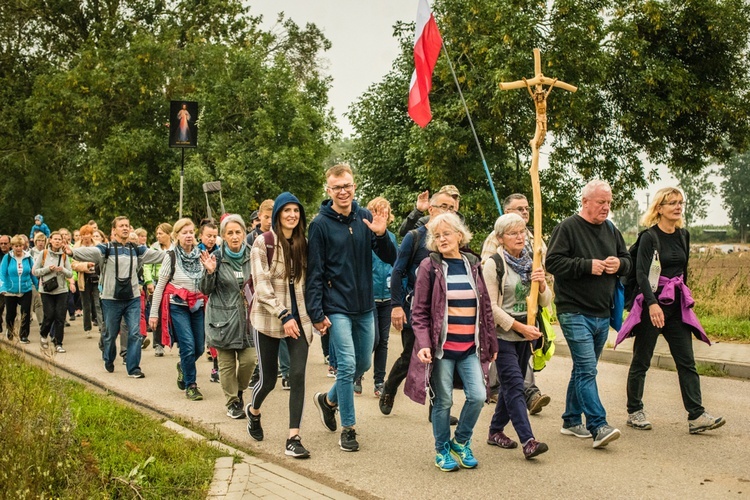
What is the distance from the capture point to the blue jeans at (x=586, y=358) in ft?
20.4

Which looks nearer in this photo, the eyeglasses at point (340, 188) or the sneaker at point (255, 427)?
the eyeglasses at point (340, 188)

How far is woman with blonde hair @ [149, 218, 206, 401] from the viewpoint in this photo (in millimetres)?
8750

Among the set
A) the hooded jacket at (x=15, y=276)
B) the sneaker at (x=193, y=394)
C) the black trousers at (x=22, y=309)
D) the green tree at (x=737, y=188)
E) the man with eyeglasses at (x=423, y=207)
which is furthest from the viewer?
the green tree at (x=737, y=188)

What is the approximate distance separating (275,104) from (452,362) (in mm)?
25841

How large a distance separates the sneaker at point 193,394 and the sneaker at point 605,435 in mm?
4162

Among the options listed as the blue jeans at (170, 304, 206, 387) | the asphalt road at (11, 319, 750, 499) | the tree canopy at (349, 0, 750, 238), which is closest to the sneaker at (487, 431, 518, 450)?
the asphalt road at (11, 319, 750, 499)

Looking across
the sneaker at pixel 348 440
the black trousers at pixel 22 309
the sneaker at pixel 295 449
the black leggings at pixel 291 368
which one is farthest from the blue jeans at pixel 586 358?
the black trousers at pixel 22 309

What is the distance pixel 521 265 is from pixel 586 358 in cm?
83

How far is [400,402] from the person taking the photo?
8.35 meters

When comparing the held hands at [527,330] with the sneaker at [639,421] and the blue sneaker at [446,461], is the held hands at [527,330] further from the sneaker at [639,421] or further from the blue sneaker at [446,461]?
the sneaker at [639,421]

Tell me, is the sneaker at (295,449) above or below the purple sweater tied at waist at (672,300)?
below

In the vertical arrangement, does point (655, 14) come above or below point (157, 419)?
above

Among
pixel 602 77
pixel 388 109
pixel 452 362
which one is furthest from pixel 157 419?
pixel 388 109

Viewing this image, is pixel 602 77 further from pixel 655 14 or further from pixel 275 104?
pixel 275 104
